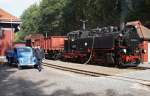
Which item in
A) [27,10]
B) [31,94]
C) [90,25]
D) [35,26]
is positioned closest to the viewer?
[31,94]

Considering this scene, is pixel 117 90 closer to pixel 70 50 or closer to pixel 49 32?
pixel 70 50

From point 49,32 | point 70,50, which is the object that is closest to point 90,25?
point 49,32

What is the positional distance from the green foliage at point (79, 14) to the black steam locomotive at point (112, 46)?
64.7 feet

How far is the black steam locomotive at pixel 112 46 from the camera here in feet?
93.8

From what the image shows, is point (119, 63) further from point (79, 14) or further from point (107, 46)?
point (79, 14)

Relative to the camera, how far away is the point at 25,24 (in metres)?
116

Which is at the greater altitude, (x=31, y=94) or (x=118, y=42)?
(x=118, y=42)

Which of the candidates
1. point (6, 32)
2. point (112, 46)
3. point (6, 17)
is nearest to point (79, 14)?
point (6, 17)

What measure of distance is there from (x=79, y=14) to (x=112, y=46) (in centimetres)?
4780

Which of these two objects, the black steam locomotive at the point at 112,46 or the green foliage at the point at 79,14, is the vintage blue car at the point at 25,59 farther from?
the green foliage at the point at 79,14

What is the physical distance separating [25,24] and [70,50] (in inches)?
3169

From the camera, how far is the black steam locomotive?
28584 mm

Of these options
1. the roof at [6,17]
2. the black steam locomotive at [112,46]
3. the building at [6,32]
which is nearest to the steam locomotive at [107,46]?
the black steam locomotive at [112,46]

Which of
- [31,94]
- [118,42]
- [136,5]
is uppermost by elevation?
[136,5]
